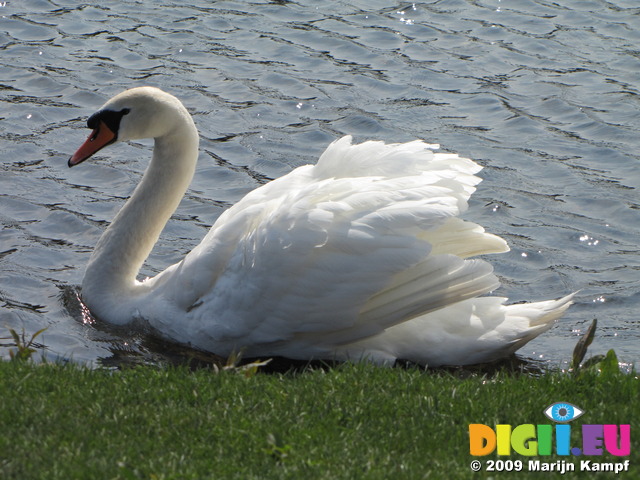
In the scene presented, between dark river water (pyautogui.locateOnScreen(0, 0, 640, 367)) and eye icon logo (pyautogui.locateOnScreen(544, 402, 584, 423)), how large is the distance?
1.89 metres

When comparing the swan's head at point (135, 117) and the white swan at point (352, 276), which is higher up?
the swan's head at point (135, 117)

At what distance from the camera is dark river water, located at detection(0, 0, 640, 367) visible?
7273mm

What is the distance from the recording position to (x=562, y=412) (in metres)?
4.43

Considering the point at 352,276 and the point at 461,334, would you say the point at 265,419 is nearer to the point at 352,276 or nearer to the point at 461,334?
the point at 352,276

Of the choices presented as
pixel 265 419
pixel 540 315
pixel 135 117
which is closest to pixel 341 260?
pixel 540 315

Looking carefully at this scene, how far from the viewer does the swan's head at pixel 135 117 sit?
6680 mm

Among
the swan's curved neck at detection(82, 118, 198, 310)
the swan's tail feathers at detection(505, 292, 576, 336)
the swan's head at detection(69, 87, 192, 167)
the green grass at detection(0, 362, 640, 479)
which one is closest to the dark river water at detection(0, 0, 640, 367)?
the swan's curved neck at detection(82, 118, 198, 310)

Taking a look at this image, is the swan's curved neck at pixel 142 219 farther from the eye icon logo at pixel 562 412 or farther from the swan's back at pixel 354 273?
the eye icon logo at pixel 562 412

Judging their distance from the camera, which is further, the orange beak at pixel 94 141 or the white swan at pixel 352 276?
the orange beak at pixel 94 141

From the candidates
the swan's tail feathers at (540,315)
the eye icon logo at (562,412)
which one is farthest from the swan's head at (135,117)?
the eye icon logo at (562,412)

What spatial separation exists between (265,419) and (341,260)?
5.09ft

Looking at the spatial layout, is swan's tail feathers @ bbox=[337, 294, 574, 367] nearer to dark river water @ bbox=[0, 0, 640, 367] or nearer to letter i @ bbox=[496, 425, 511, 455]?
dark river water @ bbox=[0, 0, 640, 367]

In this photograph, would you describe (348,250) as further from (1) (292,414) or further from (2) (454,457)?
(2) (454,457)

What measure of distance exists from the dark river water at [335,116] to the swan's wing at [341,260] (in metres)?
0.77
